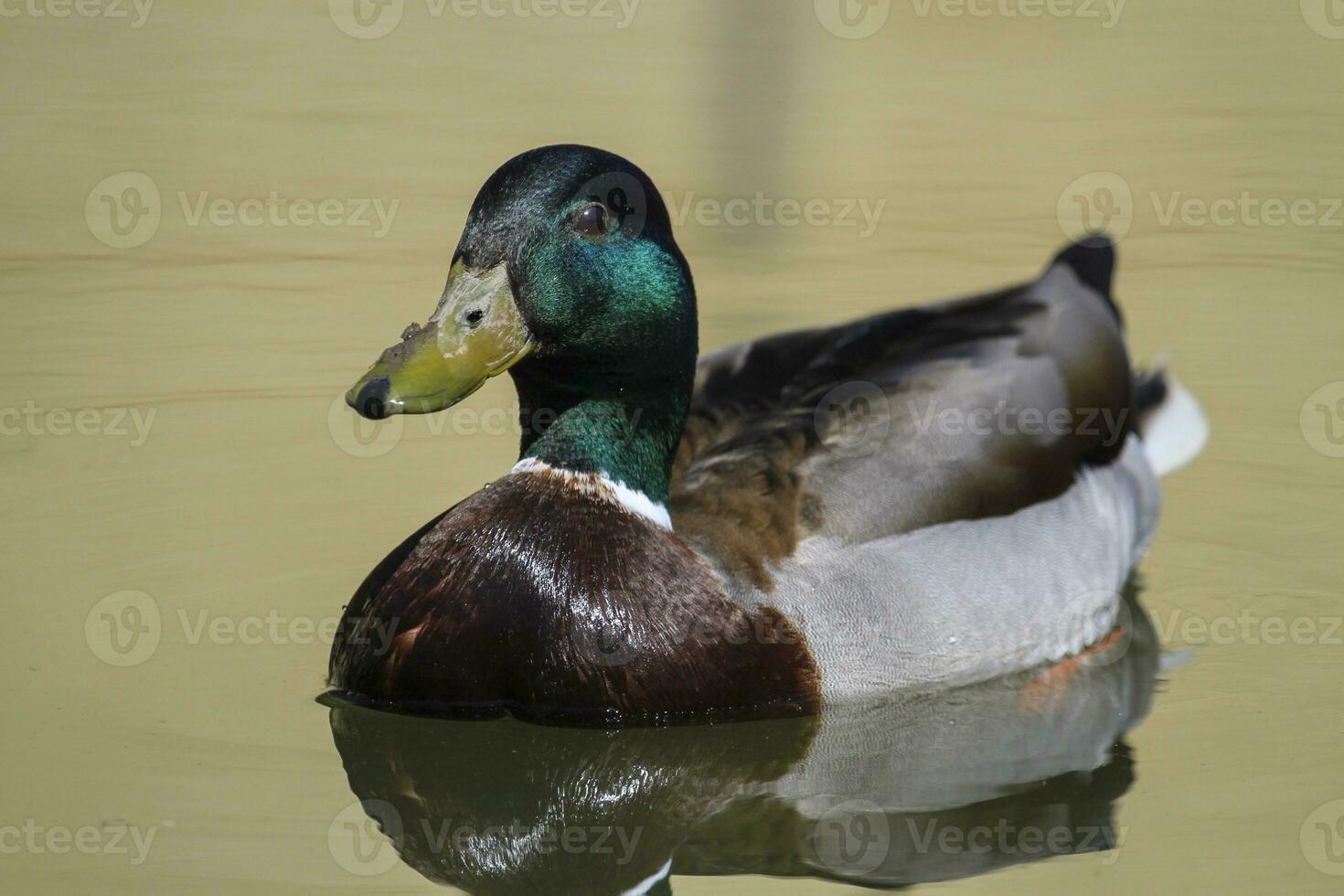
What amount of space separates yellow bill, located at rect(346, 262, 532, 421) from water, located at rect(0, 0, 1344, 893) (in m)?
1.01

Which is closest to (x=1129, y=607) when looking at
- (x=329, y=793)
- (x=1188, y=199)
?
(x=329, y=793)

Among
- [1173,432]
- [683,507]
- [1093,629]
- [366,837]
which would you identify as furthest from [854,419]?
[1173,432]

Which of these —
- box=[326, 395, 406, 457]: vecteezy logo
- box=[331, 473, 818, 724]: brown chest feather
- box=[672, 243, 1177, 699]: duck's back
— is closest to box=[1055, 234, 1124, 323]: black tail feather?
box=[672, 243, 1177, 699]: duck's back

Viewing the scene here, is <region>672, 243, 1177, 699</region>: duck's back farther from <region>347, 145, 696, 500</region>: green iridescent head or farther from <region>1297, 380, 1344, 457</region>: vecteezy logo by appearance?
<region>1297, 380, 1344, 457</region>: vecteezy logo

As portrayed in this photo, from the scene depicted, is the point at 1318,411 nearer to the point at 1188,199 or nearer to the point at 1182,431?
the point at 1182,431

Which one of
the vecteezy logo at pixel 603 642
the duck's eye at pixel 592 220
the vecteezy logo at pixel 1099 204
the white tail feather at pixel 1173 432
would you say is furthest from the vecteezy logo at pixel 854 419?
the vecteezy logo at pixel 1099 204

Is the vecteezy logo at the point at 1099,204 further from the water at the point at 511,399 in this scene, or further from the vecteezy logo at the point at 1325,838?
the vecteezy logo at the point at 1325,838

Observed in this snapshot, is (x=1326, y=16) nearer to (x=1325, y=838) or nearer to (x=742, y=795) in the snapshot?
(x=1325, y=838)

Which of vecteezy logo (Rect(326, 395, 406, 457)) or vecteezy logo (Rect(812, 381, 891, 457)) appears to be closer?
vecteezy logo (Rect(812, 381, 891, 457))

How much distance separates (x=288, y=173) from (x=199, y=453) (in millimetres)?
3703

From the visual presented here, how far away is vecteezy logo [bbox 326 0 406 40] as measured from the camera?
13.6 metres

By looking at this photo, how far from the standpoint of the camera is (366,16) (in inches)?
539

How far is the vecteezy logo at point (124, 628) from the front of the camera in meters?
6.26

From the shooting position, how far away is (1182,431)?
805 cm
